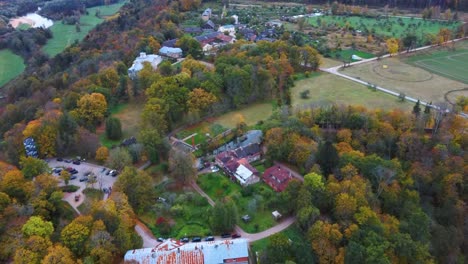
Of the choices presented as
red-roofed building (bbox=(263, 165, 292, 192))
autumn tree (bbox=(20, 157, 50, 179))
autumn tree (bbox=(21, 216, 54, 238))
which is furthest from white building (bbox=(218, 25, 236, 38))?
autumn tree (bbox=(21, 216, 54, 238))

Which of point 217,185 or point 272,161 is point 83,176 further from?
point 272,161

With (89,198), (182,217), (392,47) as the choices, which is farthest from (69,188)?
(392,47)

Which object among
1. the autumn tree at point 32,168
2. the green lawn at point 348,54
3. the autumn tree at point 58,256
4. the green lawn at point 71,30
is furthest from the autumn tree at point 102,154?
the green lawn at point 71,30

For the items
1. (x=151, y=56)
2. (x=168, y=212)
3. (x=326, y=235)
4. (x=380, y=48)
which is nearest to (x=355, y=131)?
(x=326, y=235)

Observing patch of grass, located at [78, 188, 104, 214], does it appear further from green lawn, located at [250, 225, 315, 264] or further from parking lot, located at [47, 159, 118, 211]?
green lawn, located at [250, 225, 315, 264]

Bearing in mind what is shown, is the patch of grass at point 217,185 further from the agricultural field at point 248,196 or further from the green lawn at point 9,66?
the green lawn at point 9,66
